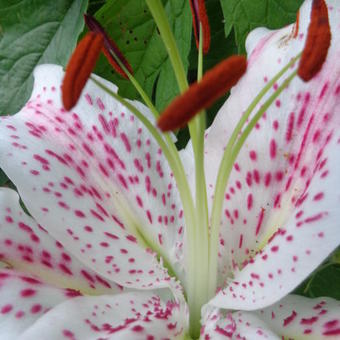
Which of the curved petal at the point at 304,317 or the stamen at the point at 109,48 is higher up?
the stamen at the point at 109,48

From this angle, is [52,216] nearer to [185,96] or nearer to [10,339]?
[10,339]

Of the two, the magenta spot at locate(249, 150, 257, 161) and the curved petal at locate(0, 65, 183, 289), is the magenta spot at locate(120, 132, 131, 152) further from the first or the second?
the magenta spot at locate(249, 150, 257, 161)

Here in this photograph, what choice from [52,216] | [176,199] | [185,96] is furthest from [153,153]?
[185,96]

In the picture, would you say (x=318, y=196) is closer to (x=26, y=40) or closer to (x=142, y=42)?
(x=142, y=42)

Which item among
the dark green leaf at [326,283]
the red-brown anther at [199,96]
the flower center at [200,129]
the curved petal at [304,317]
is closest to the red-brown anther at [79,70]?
the flower center at [200,129]

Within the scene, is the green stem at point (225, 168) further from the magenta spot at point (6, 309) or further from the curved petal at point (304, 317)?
the magenta spot at point (6, 309)

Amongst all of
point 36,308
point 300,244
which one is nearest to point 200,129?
point 300,244

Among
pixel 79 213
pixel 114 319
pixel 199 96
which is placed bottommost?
pixel 114 319
